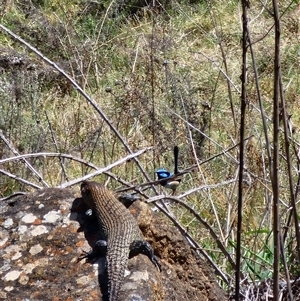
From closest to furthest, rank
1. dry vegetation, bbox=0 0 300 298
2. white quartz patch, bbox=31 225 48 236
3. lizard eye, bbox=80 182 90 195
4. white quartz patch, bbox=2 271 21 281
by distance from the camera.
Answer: white quartz patch, bbox=2 271 21 281 → white quartz patch, bbox=31 225 48 236 → lizard eye, bbox=80 182 90 195 → dry vegetation, bbox=0 0 300 298

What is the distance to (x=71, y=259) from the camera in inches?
88.7

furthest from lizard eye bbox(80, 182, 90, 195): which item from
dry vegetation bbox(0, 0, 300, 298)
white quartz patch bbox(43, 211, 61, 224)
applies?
dry vegetation bbox(0, 0, 300, 298)

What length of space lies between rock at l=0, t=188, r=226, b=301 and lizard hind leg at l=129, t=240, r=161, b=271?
0.07ft

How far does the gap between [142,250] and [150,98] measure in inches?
171

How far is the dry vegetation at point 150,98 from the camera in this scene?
4504mm

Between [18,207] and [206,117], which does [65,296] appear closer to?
[18,207]

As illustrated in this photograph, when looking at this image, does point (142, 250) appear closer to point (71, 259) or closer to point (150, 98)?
point (71, 259)

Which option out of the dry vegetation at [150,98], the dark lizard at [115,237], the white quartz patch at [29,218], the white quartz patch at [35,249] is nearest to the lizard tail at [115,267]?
the dark lizard at [115,237]

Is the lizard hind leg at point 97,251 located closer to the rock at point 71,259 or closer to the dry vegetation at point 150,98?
the rock at point 71,259

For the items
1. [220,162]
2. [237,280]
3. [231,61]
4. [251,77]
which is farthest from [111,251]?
[231,61]

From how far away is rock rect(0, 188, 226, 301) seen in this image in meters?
2.13

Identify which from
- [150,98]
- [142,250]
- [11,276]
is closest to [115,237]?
[142,250]

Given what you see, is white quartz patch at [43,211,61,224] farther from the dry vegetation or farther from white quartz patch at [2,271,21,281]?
the dry vegetation

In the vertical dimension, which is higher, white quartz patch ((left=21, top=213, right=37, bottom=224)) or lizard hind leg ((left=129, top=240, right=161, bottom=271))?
white quartz patch ((left=21, top=213, right=37, bottom=224))
